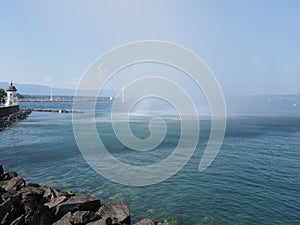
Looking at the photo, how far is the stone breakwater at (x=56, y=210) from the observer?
26.3 feet

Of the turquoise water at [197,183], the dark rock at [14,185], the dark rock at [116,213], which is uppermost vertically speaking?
the dark rock at [14,185]

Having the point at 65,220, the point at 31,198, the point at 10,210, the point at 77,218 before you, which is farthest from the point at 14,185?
the point at 77,218

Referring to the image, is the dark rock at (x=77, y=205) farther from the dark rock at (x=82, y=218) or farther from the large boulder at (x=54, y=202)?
the dark rock at (x=82, y=218)

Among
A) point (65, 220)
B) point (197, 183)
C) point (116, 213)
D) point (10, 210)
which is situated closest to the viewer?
point (65, 220)

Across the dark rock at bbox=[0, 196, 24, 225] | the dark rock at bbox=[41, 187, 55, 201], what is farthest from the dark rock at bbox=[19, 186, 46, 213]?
the dark rock at bbox=[0, 196, 24, 225]

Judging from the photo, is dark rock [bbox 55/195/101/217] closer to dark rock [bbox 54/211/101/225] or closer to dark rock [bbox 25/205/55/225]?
dark rock [bbox 25/205/55/225]

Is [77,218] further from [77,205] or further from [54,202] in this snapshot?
[54,202]

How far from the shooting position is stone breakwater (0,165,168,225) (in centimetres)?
802

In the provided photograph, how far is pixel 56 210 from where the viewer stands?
8820mm

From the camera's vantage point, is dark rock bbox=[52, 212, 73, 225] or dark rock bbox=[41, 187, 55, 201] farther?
dark rock bbox=[41, 187, 55, 201]

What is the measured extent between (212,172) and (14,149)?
55.3ft

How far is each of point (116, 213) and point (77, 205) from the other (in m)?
1.38

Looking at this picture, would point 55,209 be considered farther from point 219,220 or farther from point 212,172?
point 212,172

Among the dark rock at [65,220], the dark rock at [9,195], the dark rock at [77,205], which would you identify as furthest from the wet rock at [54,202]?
the dark rock at [65,220]
